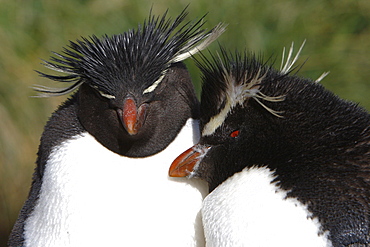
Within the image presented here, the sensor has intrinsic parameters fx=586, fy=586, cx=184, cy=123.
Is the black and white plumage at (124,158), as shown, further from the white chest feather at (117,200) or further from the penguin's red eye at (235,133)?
the penguin's red eye at (235,133)

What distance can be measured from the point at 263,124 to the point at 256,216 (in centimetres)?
30

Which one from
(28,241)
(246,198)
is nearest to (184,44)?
(246,198)

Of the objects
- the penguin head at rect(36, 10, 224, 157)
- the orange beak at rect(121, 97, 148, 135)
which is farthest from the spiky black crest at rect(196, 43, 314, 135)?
the orange beak at rect(121, 97, 148, 135)

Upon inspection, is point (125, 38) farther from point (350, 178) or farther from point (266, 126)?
point (350, 178)

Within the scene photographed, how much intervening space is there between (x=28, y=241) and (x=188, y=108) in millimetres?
775

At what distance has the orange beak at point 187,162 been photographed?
77.9 inches

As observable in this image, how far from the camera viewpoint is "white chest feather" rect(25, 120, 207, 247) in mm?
2012

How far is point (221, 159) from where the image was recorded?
1.95 metres

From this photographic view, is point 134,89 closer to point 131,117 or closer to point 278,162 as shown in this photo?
point 131,117

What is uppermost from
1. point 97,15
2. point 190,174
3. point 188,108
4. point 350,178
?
point 97,15

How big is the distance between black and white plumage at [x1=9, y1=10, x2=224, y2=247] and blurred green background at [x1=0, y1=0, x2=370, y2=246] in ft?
5.66

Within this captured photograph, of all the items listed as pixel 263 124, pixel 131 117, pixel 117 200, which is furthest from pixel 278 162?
pixel 117 200

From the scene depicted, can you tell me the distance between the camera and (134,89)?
6.19ft

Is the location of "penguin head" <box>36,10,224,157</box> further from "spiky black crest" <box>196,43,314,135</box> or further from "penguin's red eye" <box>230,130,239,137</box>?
"penguin's red eye" <box>230,130,239,137</box>
